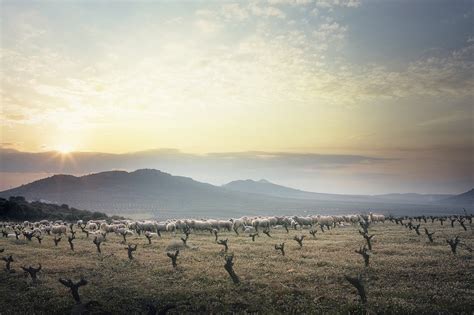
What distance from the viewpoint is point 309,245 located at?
136 feet

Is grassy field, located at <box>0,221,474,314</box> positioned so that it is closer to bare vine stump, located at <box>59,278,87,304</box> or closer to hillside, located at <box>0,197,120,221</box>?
bare vine stump, located at <box>59,278,87,304</box>

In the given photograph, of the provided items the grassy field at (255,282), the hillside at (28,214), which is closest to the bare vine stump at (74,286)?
the grassy field at (255,282)

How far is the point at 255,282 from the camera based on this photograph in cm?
2523

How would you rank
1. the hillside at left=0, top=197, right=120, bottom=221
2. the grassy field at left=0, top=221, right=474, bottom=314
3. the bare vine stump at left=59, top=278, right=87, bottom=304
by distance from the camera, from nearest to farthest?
the grassy field at left=0, top=221, right=474, bottom=314
the bare vine stump at left=59, top=278, right=87, bottom=304
the hillside at left=0, top=197, right=120, bottom=221

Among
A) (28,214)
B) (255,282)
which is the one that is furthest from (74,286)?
(28,214)

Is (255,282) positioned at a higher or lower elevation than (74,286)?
lower

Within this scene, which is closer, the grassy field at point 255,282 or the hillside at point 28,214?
the grassy field at point 255,282

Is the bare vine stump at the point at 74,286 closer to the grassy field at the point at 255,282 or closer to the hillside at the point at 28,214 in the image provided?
the grassy field at the point at 255,282

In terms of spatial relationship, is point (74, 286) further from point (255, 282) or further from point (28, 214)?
point (28, 214)

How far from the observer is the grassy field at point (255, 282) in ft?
68.9

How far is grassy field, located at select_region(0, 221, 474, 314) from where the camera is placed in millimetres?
21000

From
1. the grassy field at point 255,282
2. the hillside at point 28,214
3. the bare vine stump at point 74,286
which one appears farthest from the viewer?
the hillside at point 28,214

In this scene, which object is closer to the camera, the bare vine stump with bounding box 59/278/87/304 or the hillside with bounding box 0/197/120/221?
the bare vine stump with bounding box 59/278/87/304

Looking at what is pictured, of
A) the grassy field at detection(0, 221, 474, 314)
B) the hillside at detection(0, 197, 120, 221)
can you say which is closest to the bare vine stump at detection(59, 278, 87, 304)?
the grassy field at detection(0, 221, 474, 314)
